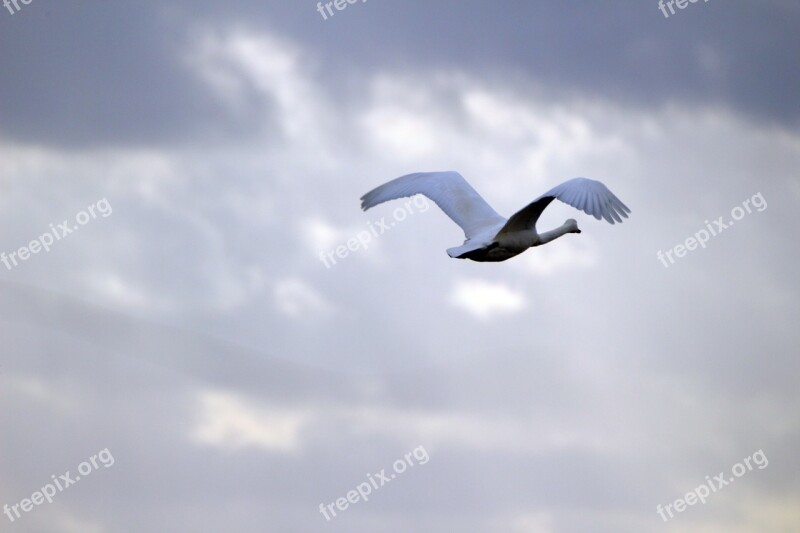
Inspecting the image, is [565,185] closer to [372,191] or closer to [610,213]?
[610,213]

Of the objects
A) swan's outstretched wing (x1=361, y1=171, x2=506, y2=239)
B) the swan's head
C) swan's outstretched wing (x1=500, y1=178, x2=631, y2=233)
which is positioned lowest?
swan's outstretched wing (x1=500, y1=178, x2=631, y2=233)

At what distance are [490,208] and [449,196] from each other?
1402mm

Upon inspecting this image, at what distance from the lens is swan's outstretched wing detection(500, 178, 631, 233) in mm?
48500

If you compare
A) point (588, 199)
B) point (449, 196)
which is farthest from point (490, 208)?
point (588, 199)

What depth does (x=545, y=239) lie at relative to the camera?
54500 millimetres

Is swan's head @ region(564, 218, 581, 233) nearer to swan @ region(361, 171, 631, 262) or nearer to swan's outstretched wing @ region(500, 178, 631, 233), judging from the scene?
swan @ region(361, 171, 631, 262)

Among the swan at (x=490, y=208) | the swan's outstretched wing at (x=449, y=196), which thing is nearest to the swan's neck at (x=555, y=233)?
the swan at (x=490, y=208)

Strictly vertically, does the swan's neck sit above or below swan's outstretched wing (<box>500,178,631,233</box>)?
above

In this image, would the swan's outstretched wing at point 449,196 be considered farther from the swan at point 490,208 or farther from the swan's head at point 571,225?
the swan's head at point 571,225

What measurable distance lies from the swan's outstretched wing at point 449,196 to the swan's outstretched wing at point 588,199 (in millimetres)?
5288

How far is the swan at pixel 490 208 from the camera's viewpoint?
161 feet

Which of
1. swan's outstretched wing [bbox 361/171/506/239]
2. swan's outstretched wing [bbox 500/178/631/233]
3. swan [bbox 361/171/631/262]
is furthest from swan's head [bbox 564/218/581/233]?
swan's outstretched wing [bbox 500/178/631/233]

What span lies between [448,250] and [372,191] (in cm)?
534

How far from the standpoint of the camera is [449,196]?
5738 centimetres
